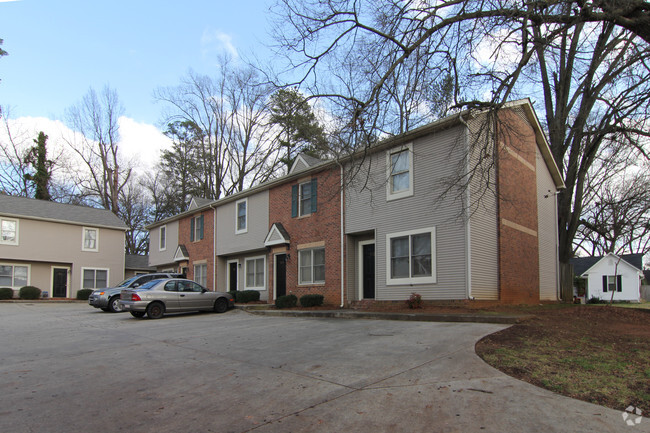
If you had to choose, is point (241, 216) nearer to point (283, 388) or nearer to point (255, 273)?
point (255, 273)

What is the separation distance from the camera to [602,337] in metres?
8.29

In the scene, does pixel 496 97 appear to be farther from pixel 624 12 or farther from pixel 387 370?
pixel 387 370

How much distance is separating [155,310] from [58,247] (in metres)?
20.7

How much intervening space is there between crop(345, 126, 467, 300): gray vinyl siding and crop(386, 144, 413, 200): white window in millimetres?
172

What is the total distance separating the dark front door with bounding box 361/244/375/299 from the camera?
16766 mm

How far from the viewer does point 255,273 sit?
909 inches

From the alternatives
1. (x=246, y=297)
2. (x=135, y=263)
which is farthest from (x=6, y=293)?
(x=246, y=297)

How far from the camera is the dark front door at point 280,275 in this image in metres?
20.4

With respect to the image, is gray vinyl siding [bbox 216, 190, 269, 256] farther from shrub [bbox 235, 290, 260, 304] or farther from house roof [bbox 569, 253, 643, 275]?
house roof [bbox 569, 253, 643, 275]

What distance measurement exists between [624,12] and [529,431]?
7177 mm

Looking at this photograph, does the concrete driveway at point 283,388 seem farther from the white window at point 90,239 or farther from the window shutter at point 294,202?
the white window at point 90,239

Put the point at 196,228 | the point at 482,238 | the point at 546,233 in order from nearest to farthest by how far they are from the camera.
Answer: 1. the point at 482,238
2. the point at 546,233
3. the point at 196,228

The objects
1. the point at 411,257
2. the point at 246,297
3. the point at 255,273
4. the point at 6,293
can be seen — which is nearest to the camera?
the point at 411,257

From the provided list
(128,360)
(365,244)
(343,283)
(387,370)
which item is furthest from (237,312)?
(387,370)
